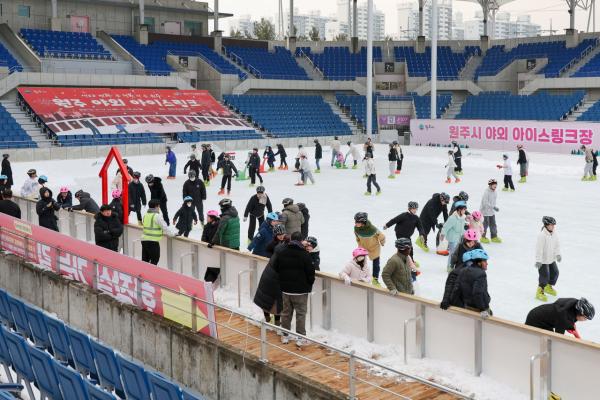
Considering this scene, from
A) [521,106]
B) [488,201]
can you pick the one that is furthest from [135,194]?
[521,106]

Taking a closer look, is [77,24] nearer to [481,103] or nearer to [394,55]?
[394,55]

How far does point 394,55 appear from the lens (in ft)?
195

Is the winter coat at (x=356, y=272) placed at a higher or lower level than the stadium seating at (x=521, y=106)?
lower

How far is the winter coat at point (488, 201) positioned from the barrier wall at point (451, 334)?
6.85m

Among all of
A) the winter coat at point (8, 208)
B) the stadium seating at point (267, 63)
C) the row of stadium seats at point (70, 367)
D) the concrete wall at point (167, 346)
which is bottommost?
the concrete wall at point (167, 346)

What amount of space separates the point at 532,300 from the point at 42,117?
32014 millimetres

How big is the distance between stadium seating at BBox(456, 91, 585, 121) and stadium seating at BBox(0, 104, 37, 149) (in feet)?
90.1

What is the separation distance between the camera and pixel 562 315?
766 cm

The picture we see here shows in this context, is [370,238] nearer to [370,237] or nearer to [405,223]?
→ [370,237]

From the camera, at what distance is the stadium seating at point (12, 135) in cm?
3478

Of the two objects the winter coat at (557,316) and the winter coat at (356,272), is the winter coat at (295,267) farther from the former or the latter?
the winter coat at (557,316)

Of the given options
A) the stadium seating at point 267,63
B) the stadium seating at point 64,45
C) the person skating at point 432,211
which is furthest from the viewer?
the stadium seating at point 267,63

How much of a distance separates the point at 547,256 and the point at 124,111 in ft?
110

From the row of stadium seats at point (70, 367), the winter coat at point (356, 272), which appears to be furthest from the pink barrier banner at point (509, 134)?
the row of stadium seats at point (70, 367)
